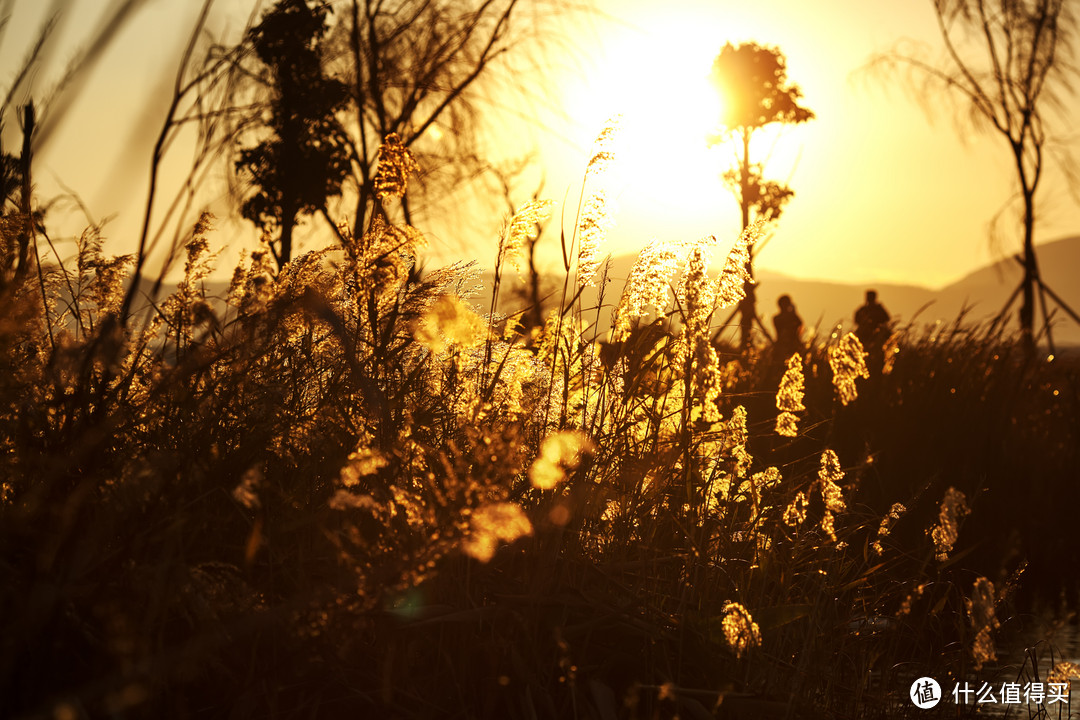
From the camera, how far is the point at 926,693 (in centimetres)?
264

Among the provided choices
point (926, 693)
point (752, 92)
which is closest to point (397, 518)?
point (926, 693)

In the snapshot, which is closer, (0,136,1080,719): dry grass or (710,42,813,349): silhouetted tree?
(0,136,1080,719): dry grass

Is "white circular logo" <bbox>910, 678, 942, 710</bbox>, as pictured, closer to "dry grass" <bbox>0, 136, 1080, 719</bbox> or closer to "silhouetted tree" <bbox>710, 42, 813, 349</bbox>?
"dry grass" <bbox>0, 136, 1080, 719</bbox>

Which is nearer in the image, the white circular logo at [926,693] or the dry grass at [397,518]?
the dry grass at [397,518]

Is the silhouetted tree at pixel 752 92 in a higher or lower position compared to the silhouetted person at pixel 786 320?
higher

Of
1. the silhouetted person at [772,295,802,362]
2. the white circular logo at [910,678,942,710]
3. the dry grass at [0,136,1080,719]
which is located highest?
the silhouetted person at [772,295,802,362]

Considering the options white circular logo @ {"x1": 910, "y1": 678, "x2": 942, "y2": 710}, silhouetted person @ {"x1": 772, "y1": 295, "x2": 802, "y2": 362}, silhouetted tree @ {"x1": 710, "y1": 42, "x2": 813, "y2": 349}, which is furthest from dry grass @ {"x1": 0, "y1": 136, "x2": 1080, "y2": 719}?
silhouetted tree @ {"x1": 710, "y1": 42, "x2": 813, "y2": 349}

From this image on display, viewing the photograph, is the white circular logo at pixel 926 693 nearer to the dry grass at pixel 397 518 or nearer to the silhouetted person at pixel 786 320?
the dry grass at pixel 397 518

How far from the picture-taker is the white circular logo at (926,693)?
2.61 metres

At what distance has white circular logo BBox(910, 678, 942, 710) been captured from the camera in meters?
2.61

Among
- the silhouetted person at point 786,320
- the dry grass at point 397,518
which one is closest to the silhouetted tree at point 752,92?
the silhouetted person at point 786,320

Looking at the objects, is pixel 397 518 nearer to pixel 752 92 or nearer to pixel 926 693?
pixel 926 693

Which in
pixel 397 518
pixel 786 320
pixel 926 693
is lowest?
pixel 926 693

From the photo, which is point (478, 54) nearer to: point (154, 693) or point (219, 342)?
point (219, 342)
